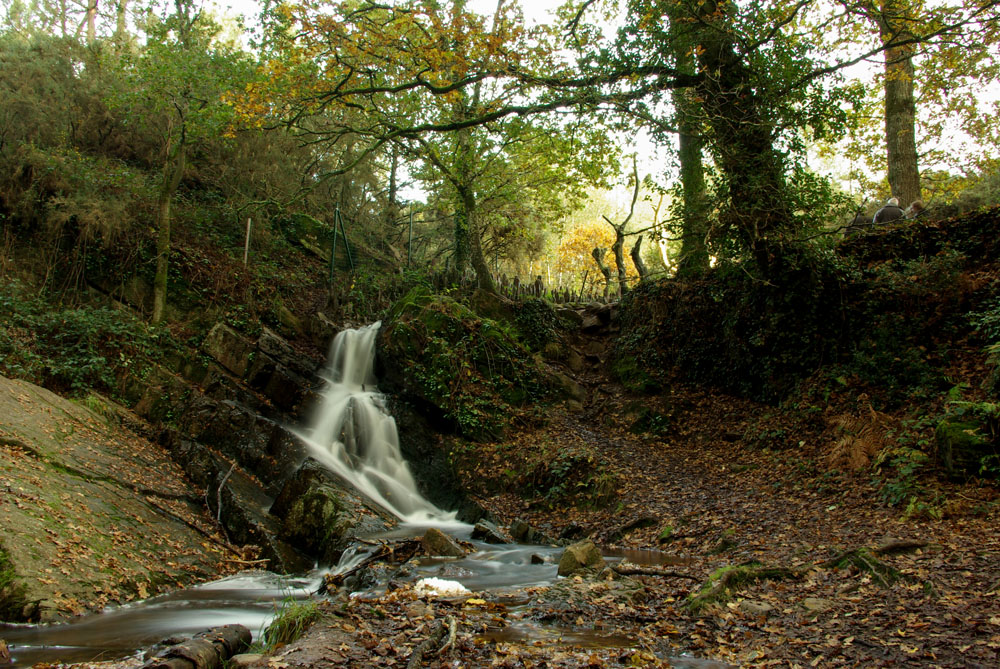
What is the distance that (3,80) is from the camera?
42.9 feet

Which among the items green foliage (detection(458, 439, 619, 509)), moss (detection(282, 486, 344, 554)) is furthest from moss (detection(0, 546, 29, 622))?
green foliage (detection(458, 439, 619, 509))

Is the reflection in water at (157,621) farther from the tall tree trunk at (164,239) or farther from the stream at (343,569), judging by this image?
the tall tree trunk at (164,239)

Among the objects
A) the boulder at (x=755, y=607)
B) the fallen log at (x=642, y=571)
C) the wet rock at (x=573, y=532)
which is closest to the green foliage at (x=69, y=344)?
the wet rock at (x=573, y=532)

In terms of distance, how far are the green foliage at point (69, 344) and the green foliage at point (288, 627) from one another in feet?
25.8

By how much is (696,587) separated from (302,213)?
1840 centimetres

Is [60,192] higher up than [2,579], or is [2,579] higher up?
[60,192]

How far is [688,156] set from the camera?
41.4ft

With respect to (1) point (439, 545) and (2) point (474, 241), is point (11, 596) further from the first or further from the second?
(2) point (474, 241)

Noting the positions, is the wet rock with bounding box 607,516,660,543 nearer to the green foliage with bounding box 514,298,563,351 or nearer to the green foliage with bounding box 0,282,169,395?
the green foliage with bounding box 514,298,563,351

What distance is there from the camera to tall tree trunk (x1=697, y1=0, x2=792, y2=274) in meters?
10.4

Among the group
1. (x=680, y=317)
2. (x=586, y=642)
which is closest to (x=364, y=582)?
(x=586, y=642)

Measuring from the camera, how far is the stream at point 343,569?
161 inches

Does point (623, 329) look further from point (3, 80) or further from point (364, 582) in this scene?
point (3, 80)

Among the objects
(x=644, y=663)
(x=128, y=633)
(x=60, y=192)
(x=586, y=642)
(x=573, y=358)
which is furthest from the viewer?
(x=573, y=358)
